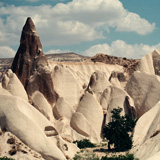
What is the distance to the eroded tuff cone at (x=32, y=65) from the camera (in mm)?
36156

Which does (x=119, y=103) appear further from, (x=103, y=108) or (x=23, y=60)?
(x=23, y=60)

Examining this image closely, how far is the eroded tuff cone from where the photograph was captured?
3616 centimetres

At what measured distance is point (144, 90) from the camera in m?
39.9

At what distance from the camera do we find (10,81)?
3478cm

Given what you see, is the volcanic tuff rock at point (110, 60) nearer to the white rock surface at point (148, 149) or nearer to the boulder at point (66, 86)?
the boulder at point (66, 86)

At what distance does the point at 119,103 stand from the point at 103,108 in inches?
72.0

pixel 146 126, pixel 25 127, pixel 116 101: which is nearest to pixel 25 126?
pixel 25 127

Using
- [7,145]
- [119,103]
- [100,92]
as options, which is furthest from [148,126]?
[7,145]

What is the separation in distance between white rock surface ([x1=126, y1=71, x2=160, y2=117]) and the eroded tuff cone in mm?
9385

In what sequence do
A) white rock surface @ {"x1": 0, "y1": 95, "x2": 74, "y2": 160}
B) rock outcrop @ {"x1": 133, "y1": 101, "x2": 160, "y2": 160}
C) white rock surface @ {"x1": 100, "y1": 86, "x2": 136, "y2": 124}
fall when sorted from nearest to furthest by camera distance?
white rock surface @ {"x1": 0, "y1": 95, "x2": 74, "y2": 160} < rock outcrop @ {"x1": 133, "y1": 101, "x2": 160, "y2": 160} < white rock surface @ {"x1": 100, "y1": 86, "x2": 136, "y2": 124}

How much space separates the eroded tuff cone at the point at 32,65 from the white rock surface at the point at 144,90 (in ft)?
30.8

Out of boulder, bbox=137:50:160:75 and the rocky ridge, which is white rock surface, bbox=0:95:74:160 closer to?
the rocky ridge

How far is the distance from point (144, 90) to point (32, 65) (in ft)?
41.2

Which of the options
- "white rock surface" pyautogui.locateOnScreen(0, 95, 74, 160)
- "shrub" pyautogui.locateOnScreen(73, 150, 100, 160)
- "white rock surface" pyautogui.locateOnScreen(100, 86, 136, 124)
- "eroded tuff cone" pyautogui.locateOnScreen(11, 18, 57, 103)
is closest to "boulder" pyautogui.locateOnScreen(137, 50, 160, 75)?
"white rock surface" pyautogui.locateOnScreen(100, 86, 136, 124)
